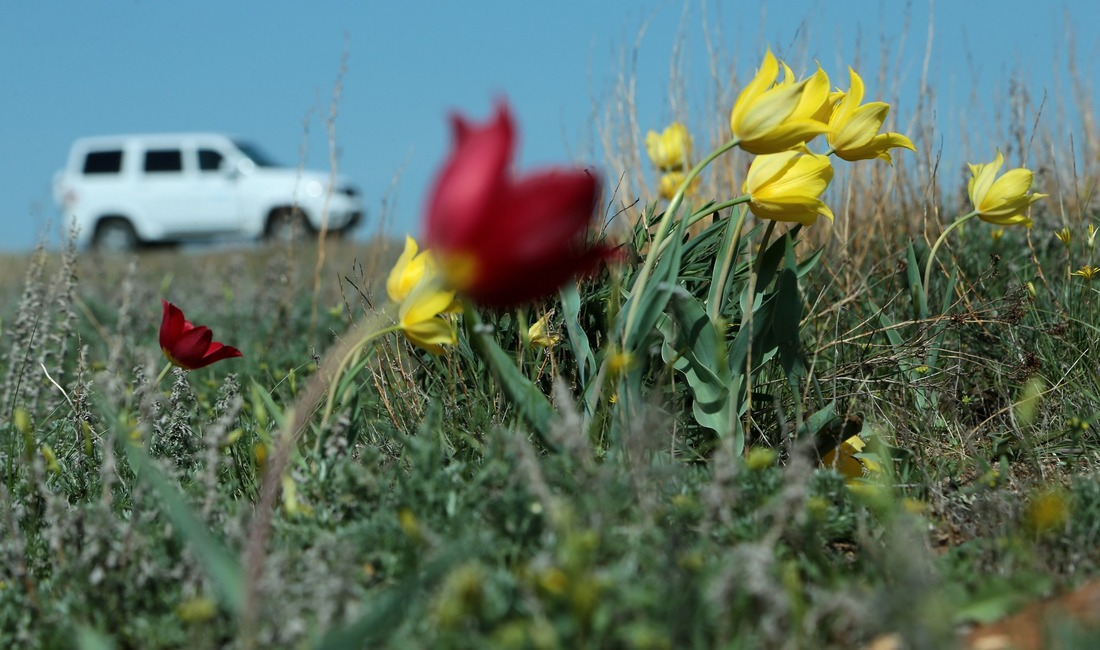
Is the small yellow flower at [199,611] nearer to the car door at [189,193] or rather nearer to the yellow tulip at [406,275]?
the yellow tulip at [406,275]

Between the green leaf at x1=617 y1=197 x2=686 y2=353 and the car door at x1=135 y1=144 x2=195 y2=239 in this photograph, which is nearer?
the green leaf at x1=617 y1=197 x2=686 y2=353

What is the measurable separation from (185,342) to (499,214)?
1035mm

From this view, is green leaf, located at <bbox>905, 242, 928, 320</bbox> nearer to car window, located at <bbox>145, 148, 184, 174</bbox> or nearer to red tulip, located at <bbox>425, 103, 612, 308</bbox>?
red tulip, located at <bbox>425, 103, 612, 308</bbox>

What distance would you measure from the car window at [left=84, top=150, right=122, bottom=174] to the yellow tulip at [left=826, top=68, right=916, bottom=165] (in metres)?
12.8

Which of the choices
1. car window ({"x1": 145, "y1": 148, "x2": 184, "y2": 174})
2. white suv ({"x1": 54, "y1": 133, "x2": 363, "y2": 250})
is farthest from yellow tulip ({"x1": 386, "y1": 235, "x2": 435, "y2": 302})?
car window ({"x1": 145, "y1": 148, "x2": 184, "y2": 174})

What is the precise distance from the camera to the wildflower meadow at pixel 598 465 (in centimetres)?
110

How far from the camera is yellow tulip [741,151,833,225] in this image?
1.65 m

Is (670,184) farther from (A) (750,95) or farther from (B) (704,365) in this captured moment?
(A) (750,95)

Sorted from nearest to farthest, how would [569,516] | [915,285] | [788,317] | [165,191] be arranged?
[569,516]
[788,317]
[915,285]
[165,191]

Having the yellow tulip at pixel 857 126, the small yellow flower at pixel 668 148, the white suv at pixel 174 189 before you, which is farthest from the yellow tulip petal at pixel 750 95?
the white suv at pixel 174 189

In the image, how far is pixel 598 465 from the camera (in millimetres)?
1622

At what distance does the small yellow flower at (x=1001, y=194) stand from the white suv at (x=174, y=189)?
35.1 feet

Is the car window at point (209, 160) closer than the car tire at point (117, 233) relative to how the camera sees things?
Yes

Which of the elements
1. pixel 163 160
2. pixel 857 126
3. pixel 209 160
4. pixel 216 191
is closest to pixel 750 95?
pixel 857 126
